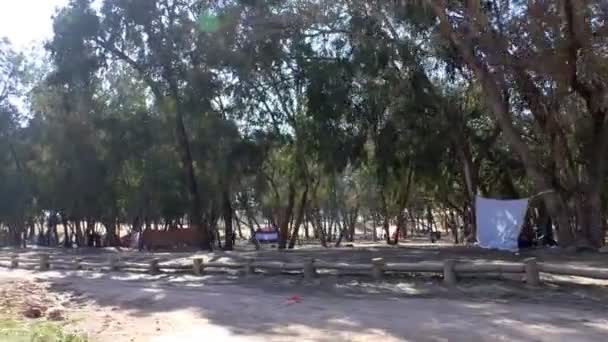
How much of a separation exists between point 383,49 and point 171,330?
47.9 ft

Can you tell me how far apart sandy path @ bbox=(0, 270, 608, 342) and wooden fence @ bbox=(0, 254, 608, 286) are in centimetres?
160

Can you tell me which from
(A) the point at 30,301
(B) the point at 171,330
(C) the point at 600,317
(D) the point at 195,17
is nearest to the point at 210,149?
(D) the point at 195,17

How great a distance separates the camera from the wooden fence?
1244 centimetres

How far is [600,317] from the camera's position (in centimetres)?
954

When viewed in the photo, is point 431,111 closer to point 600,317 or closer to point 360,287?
point 360,287

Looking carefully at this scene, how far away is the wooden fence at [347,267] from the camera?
40.8 ft

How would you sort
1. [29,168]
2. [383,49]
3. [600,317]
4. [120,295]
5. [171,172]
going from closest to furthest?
[600,317], [120,295], [383,49], [171,172], [29,168]

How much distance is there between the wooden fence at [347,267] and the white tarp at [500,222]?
16.7 ft

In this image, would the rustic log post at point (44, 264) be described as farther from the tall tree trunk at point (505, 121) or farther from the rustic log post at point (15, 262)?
the tall tree trunk at point (505, 121)

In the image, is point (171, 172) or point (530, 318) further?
point (171, 172)

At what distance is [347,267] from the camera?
1505 cm

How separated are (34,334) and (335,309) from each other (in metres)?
4.87

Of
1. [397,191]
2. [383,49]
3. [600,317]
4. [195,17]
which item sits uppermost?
[195,17]

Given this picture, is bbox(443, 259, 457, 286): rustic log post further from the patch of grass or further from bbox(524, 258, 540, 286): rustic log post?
the patch of grass
